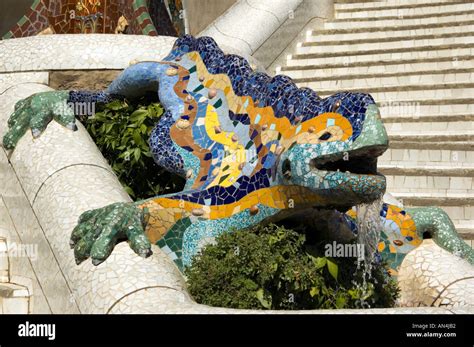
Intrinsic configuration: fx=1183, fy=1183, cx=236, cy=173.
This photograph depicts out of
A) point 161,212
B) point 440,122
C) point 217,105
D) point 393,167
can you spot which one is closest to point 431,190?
point 393,167

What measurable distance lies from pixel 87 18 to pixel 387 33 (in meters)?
4.45

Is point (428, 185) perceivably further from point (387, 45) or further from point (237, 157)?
point (387, 45)

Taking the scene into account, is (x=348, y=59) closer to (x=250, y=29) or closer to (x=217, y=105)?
(x=250, y=29)

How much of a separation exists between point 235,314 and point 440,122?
5.80 m

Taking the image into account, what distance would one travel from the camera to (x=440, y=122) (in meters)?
11.7

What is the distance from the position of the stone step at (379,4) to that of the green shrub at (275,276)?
24.9 ft

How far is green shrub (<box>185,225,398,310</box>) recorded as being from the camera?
7179mm

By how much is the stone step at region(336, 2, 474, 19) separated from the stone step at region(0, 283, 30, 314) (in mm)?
7784

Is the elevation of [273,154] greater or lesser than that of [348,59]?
greater

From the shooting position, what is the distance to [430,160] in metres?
11.0

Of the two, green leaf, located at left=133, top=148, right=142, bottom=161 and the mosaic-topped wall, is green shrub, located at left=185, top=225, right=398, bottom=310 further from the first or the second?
the mosaic-topped wall

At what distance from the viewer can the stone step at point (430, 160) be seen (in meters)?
10.7
